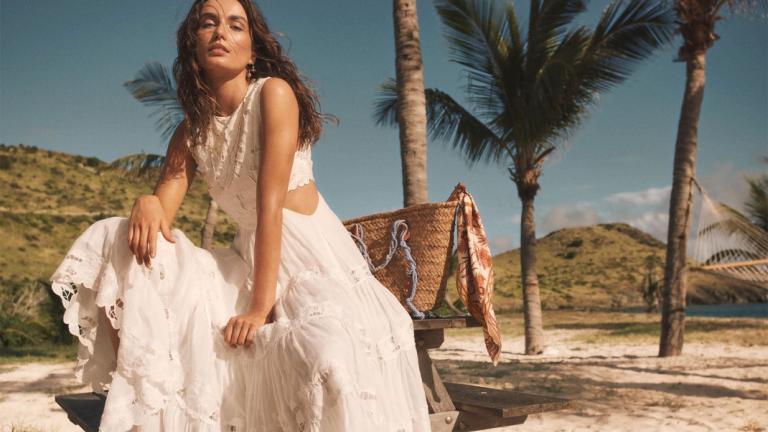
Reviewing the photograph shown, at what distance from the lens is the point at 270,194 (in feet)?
6.37

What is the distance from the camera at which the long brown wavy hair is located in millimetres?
2154

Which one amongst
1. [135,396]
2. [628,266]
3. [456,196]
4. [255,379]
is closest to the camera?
[135,396]

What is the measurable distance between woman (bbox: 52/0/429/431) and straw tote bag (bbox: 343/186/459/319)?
0.46 metres

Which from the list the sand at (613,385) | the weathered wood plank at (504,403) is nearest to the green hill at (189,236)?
the sand at (613,385)

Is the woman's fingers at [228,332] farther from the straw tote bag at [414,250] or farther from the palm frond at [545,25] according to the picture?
the palm frond at [545,25]

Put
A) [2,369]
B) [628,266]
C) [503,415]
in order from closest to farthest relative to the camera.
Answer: [503,415], [2,369], [628,266]

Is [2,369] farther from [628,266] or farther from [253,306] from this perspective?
[628,266]

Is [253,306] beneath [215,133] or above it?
beneath

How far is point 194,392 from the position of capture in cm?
168

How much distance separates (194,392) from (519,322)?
16582 mm

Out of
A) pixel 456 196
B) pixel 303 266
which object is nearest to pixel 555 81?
pixel 456 196

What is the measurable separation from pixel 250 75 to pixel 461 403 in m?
1.57

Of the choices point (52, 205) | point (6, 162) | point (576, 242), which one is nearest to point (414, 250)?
point (52, 205)

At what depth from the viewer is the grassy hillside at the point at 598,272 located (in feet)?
110
